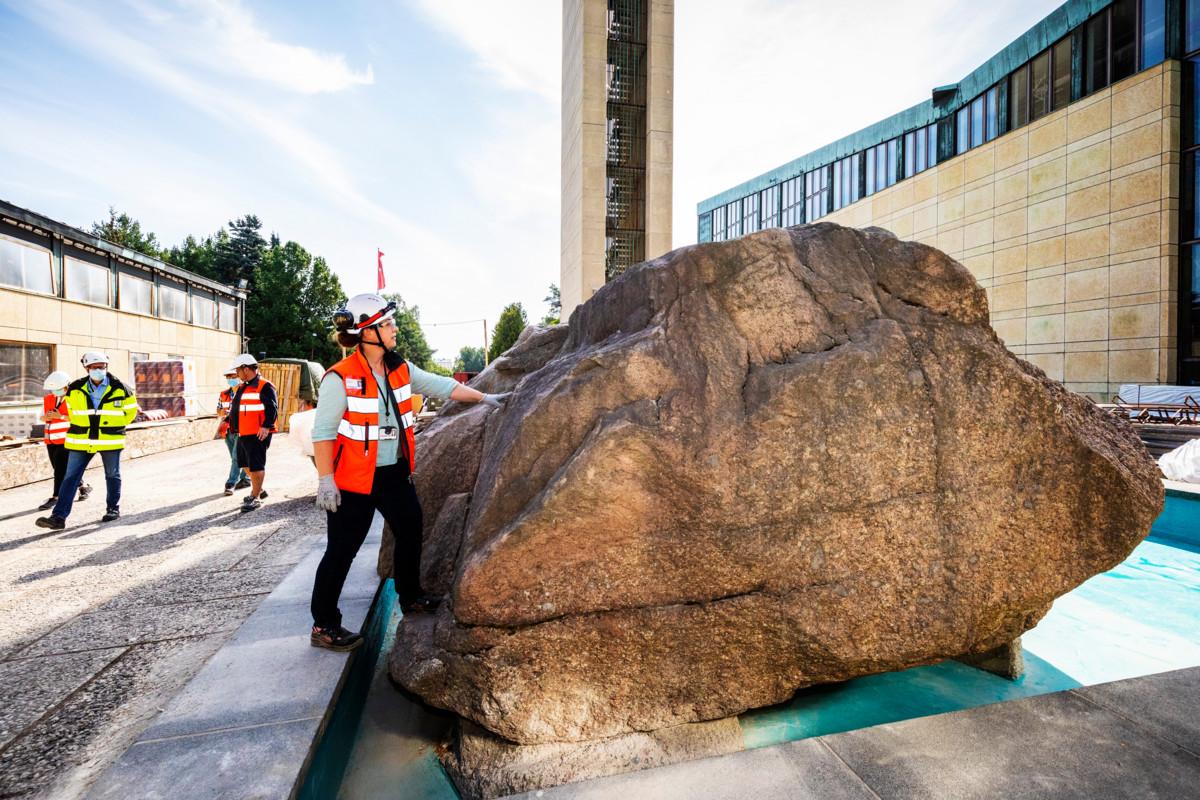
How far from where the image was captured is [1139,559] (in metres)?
7.34

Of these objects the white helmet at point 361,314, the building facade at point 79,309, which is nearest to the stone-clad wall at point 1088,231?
the white helmet at point 361,314

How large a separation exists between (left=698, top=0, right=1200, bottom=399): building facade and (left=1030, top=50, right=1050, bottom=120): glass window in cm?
4

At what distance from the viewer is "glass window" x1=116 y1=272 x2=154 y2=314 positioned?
59.9 ft

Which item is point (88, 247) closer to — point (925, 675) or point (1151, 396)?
point (925, 675)

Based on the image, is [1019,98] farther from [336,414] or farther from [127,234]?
[127,234]

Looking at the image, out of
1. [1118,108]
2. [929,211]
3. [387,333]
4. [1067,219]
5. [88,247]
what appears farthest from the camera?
[929,211]

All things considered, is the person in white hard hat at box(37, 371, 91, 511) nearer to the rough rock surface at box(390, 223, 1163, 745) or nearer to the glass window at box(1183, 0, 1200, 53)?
the rough rock surface at box(390, 223, 1163, 745)

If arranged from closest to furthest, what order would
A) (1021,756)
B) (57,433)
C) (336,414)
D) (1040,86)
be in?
(1021,756)
(336,414)
(57,433)
(1040,86)

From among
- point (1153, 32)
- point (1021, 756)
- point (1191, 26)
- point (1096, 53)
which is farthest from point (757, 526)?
point (1096, 53)

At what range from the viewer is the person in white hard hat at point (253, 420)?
771 cm

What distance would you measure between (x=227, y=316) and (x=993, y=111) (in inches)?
1354

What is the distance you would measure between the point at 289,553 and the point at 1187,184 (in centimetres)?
2632

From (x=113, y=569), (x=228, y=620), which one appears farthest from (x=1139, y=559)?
(x=113, y=569)

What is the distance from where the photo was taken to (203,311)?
2361cm
